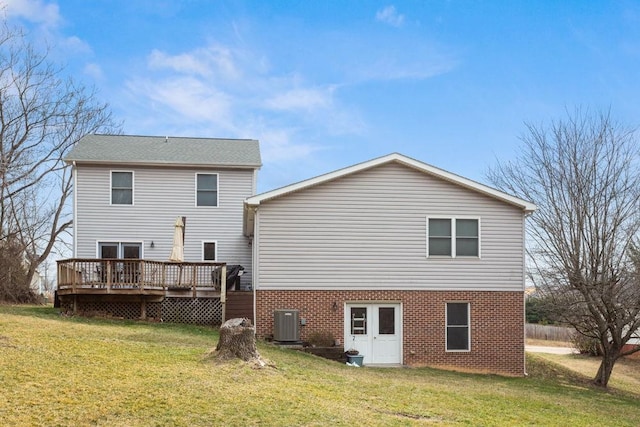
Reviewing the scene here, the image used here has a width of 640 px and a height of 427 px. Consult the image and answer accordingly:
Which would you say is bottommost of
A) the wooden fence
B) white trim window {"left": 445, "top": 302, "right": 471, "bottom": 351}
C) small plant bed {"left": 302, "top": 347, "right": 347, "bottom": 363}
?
the wooden fence

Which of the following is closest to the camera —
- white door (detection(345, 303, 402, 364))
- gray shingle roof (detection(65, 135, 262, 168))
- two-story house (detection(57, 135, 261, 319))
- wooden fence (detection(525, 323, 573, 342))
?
white door (detection(345, 303, 402, 364))

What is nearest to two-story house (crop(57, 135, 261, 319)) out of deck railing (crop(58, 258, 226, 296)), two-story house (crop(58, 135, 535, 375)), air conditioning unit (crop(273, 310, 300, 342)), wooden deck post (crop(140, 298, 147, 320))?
deck railing (crop(58, 258, 226, 296))

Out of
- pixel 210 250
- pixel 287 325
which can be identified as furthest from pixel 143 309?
pixel 210 250

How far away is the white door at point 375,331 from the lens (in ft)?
63.1

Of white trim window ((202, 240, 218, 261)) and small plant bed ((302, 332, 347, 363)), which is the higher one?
white trim window ((202, 240, 218, 261))

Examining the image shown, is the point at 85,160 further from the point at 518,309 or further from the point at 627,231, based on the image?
the point at 627,231

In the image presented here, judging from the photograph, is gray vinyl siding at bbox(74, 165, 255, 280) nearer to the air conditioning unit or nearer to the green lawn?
the air conditioning unit

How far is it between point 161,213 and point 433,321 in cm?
1171

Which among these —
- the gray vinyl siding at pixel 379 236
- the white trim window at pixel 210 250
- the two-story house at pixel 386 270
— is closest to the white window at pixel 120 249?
the white trim window at pixel 210 250

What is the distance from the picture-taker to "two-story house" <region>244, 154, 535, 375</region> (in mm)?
19047

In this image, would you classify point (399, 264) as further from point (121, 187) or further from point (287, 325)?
point (121, 187)

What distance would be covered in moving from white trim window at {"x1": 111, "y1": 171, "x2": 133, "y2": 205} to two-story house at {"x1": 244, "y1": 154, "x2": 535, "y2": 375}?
315 inches

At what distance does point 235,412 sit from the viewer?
325 inches

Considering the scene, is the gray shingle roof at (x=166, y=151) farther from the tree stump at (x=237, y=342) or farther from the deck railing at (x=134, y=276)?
the tree stump at (x=237, y=342)
